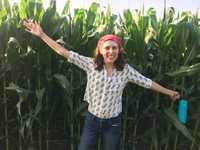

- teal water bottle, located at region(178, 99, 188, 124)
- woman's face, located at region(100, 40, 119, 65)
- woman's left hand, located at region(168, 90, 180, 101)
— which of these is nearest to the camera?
woman's face, located at region(100, 40, 119, 65)

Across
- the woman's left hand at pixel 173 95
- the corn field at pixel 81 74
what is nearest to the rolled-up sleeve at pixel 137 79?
the woman's left hand at pixel 173 95

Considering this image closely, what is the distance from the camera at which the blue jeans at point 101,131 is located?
15.9ft

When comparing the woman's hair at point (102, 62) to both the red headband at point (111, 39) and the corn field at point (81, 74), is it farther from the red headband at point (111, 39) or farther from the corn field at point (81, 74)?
the corn field at point (81, 74)

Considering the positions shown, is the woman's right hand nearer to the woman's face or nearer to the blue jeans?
the woman's face

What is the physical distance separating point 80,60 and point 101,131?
0.68 metres

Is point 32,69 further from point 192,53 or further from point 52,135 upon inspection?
point 192,53

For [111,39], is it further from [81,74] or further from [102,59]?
[81,74]

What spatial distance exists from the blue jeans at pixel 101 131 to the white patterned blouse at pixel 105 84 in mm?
57

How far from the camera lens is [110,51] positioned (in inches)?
182

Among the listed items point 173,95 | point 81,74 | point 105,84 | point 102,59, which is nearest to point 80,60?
point 102,59

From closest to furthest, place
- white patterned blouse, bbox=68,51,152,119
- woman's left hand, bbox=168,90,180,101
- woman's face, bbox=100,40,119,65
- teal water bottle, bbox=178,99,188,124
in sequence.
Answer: woman's face, bbox=100,40,119,65
white patterned blouse, bbox=68,51,152,119
woman's left hand, bbox=168,90,180,101
teal water bottle, bbox=178,99,188,124

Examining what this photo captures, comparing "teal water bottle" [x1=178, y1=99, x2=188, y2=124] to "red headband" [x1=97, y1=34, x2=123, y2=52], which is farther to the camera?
"teal water bottle" [x1=178, y1=99, x2=188, y2=124]

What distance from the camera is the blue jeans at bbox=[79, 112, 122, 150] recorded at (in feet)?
15.9

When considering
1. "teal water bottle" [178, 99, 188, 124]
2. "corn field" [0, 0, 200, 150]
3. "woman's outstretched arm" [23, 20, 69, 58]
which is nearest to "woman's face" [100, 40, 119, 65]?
"woman's outstretched arm" [23, 20, 69, 58]
